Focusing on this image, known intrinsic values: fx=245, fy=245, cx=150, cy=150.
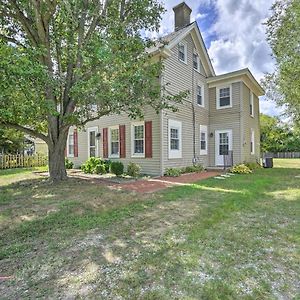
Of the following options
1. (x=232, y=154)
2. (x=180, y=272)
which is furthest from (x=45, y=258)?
(x=232, y=154)

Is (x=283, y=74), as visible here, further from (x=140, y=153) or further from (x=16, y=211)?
(x=16, y=211)

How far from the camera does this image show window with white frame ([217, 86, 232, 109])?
48.4 ft

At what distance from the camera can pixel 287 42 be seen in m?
10.7

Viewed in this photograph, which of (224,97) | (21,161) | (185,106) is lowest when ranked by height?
(21,161)

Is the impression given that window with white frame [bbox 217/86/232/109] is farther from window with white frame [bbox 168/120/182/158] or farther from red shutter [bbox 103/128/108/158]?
red shutter [bbox 103/128/108/158]

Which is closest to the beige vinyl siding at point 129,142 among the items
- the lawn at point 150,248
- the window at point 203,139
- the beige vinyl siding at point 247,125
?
the window at point 203,139

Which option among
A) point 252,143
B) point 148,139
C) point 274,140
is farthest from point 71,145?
point 274,140

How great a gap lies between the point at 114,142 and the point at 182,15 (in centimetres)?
891

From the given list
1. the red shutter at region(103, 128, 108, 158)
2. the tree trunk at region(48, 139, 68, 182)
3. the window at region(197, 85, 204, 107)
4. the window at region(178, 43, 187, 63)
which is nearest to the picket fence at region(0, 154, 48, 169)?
the red shutter at region(103, 128, 108, 158)

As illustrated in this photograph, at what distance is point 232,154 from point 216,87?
172 inches

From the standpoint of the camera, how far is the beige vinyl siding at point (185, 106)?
11.8 meters

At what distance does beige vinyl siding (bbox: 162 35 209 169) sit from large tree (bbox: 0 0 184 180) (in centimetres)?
238

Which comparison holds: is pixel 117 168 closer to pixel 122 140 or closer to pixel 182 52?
pixel 122 140

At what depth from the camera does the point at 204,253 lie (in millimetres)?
3311
